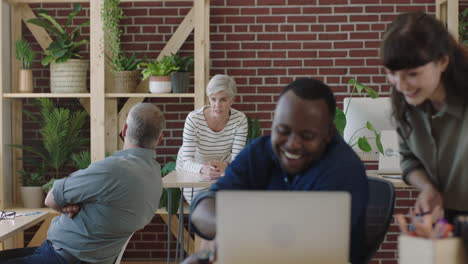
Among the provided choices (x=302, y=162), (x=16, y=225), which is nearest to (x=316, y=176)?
(x=302, y=162)

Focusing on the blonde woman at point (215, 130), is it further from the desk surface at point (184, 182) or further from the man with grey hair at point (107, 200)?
the man with grey hair at point (107, 200)

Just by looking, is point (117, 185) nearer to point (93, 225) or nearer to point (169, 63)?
point (93, 225)

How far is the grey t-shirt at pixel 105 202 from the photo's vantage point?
2.68m

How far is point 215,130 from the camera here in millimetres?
4207

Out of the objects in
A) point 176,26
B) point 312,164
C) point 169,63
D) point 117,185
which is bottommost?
point 117,185

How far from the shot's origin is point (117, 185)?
2.69m

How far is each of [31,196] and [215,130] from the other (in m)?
1.67

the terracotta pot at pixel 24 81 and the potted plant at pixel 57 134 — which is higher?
the terracotta pot at pixel 24 81

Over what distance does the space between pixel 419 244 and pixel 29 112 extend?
448 cm

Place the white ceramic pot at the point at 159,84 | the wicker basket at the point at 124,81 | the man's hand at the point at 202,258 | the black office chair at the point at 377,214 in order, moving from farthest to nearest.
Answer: the wicker basket at the point at 124,81, the white ceramic pot at the point at 159,84, the black office chair at the point at 377,214, the man's hand at the point at 202,258

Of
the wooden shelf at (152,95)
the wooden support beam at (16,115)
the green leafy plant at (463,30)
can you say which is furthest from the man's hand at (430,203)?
the wooden support beam at (16,115)

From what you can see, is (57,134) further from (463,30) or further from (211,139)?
(463,30)

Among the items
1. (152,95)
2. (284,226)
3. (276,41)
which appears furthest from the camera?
(276,41)

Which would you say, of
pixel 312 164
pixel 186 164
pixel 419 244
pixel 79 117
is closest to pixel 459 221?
pixel 419 244
